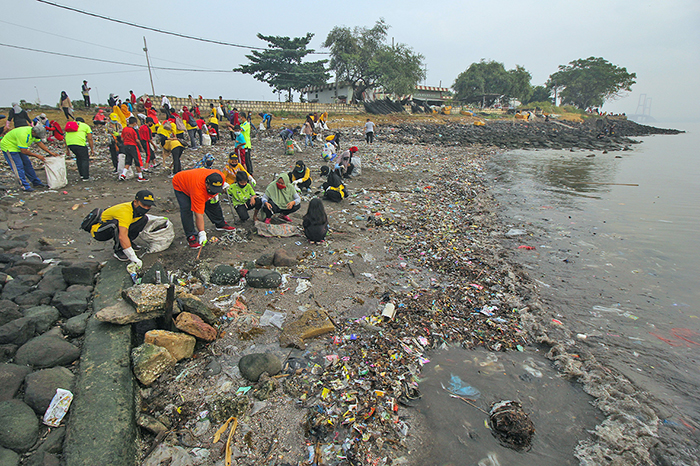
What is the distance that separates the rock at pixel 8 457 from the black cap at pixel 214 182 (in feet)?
10.6

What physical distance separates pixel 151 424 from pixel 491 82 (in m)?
54.9

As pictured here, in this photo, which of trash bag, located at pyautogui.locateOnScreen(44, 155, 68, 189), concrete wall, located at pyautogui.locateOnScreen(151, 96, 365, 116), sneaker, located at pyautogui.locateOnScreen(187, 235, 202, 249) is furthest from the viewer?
concrete wall, located at pyautogui.locateOnScreen(151, 96, 365, 116)

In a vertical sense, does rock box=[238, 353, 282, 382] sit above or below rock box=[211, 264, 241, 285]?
below

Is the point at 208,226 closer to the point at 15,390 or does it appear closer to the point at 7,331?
the point at 7,331

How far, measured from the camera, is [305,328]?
10.6 feet

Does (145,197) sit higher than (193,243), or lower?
higher

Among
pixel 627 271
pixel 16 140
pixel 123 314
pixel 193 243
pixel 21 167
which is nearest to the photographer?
pixel 123 314

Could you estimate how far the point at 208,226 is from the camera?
18.6ft

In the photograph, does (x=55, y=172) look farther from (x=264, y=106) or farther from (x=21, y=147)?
(x=264, y=106)

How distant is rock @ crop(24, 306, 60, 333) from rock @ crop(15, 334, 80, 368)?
0.21 meters

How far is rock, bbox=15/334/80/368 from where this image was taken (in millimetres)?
2586

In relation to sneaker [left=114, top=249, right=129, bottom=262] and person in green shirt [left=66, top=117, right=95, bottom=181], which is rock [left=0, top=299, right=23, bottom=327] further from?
person in green shirt [left=66, top=117, right=95, bottom=181]

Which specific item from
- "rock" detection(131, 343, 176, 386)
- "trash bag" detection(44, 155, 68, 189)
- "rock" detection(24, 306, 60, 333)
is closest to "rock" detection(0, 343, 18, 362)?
"rock" detection(24, 306, 60, 333)

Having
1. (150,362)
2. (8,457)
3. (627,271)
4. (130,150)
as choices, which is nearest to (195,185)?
(150,362)
